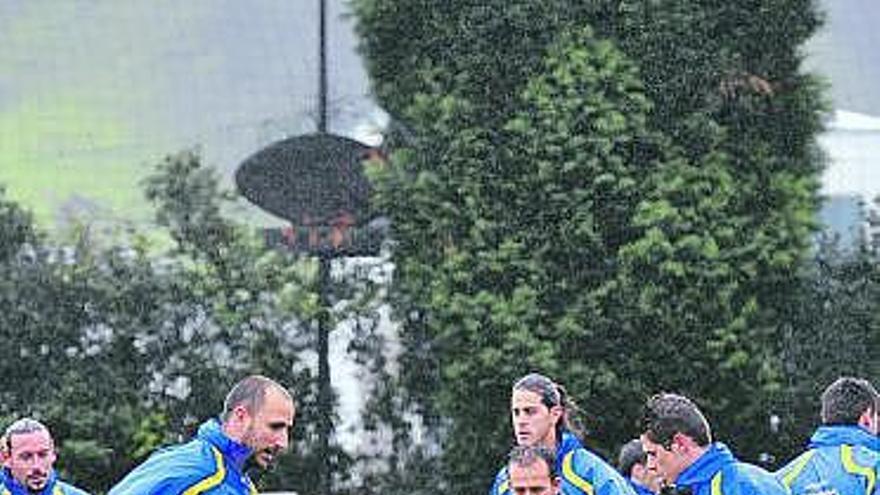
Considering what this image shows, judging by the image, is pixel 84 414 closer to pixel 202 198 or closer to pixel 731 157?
pixel 202 198

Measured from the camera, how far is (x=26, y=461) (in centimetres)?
1170

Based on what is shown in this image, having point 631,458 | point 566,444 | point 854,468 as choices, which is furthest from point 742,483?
point 631,458

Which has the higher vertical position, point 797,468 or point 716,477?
point 716,477

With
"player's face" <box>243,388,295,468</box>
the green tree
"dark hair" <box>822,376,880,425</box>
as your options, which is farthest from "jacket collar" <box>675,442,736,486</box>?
the green tree

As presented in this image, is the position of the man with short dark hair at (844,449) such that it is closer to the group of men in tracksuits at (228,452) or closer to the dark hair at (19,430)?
the group of men in tracksuits at (228,452)

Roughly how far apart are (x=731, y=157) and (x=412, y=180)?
96.8 inches

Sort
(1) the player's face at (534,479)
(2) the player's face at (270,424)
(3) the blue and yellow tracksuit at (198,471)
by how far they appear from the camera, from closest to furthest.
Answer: (1) the player's face at (534,479), (3) the blue and yellow tracksuit at (198,471), (2) the player's face at (270,424)

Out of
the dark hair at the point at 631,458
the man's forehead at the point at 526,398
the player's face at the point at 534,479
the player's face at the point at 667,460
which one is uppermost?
the player's face at the point at 534,479

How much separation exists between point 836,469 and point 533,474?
369cm

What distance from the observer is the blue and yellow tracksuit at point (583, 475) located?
9852 mm

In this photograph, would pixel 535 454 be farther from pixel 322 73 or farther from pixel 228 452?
pixel 322 73

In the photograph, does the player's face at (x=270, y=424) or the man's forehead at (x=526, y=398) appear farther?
the man's forehead at (x=526, y=398)

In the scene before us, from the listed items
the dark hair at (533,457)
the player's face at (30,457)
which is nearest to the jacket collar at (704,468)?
the dark hair at (533,457)

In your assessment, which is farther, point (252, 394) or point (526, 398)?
point (526, 398)
